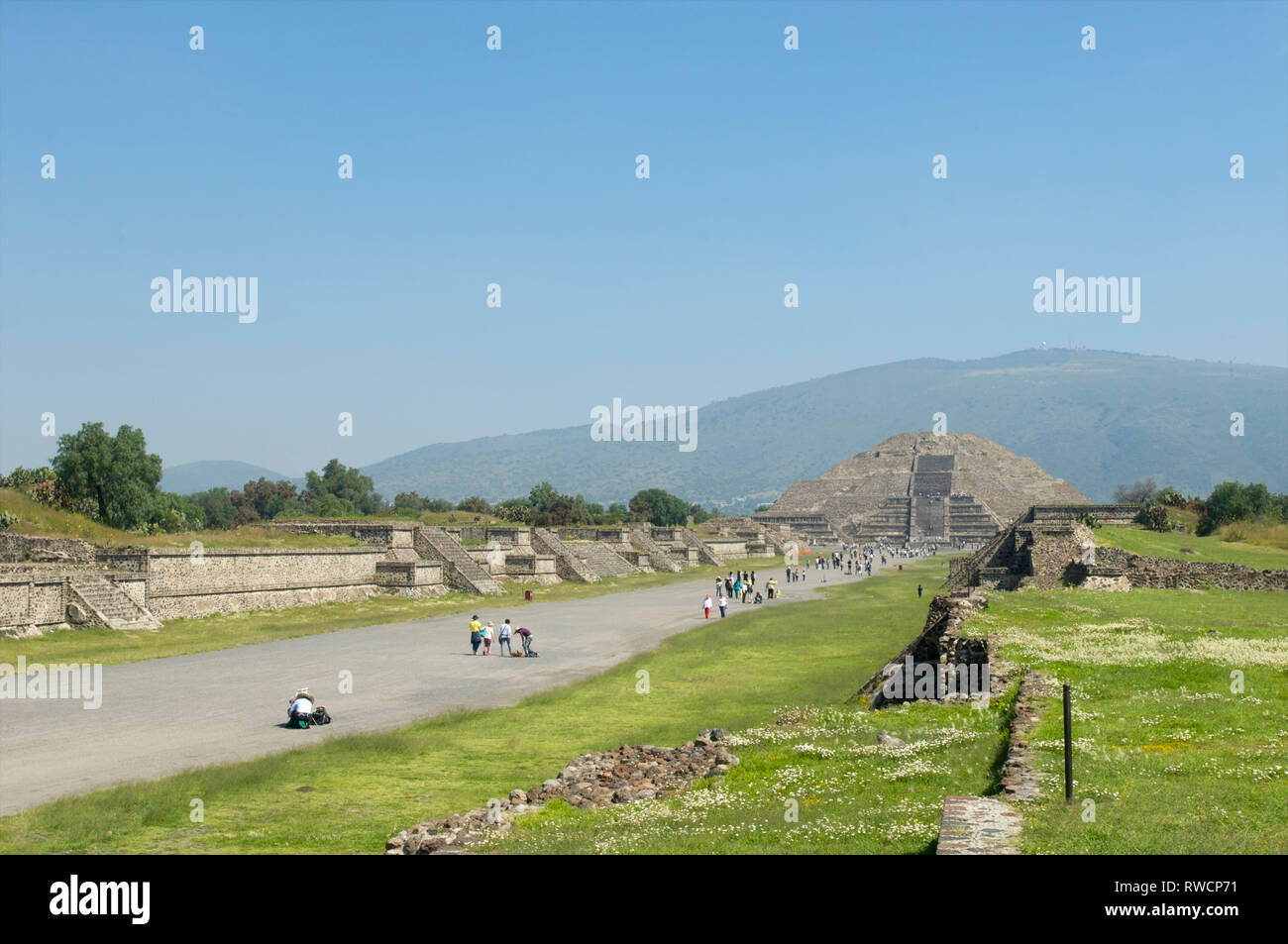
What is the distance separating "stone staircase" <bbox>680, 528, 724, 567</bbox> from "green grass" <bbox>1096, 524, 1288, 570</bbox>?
46.5 meters

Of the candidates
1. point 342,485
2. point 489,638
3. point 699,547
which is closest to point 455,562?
point 489,638

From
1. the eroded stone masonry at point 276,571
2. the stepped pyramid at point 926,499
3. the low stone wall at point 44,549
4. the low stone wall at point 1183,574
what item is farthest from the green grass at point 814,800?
the stepped pyramid at point 926,499

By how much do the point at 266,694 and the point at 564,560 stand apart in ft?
A: 139

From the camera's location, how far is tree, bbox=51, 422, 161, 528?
53.0 m

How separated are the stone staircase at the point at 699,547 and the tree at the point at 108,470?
4986 centimetres

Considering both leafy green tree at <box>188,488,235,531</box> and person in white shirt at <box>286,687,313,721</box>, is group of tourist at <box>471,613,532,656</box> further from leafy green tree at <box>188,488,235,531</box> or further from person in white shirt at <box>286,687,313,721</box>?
leafy green tree at <box>188,488,235,531</box>

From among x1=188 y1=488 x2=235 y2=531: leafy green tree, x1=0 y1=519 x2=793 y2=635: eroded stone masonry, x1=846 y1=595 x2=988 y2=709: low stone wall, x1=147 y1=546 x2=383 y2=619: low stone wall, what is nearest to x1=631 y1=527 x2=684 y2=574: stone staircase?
x1=0 y1=519 x2=793 y2=635: eroded stone masonry

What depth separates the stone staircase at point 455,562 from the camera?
5744 centimetres

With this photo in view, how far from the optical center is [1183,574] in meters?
39.5

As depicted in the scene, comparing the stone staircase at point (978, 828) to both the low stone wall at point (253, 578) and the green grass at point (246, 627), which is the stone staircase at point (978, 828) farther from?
the low stone wall at point (253, 578)

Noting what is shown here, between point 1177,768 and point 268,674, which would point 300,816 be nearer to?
point 1177,768

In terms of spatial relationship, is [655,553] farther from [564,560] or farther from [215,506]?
[215,506]

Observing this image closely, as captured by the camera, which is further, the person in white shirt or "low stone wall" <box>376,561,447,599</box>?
"low stone wall" <box>376,561,447,599</box>

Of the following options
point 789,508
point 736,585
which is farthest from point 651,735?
point 789,508
